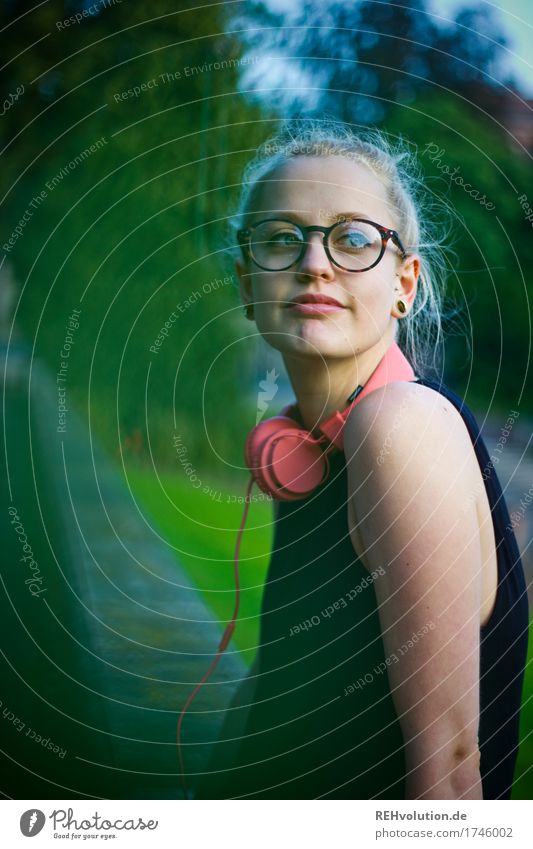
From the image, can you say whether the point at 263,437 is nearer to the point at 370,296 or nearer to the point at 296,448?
the point at 296,448

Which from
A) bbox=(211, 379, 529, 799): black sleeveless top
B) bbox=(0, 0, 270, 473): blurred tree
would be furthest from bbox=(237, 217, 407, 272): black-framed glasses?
bbox=(0, 0, 270, 473): blurred tree

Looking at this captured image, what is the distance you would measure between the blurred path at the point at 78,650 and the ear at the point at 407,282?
47 centimetres

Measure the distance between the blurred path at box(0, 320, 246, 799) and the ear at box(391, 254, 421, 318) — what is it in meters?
0.47

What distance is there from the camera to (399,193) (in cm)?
88

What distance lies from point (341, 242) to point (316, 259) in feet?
0.09

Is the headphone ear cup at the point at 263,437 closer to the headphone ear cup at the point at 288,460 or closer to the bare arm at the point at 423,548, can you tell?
the headphone ear cup at the point at 288,460

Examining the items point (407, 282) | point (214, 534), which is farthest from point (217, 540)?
point (407, 282)

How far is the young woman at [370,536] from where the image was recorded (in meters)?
0.73

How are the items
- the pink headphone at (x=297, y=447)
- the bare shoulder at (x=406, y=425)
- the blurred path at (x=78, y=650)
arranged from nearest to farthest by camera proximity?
the bare shoulder at (x=406, y=425) → the pink headphone at (x=297, y=447) → the blurred path at (x=78, y=650)

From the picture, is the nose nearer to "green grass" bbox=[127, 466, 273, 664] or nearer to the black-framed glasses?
the black-framed glasses

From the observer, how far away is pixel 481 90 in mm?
1129

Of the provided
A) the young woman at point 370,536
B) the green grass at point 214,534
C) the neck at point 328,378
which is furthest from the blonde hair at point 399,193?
the green grass at point 214,534

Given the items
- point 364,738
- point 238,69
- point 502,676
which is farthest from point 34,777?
point 238,69
